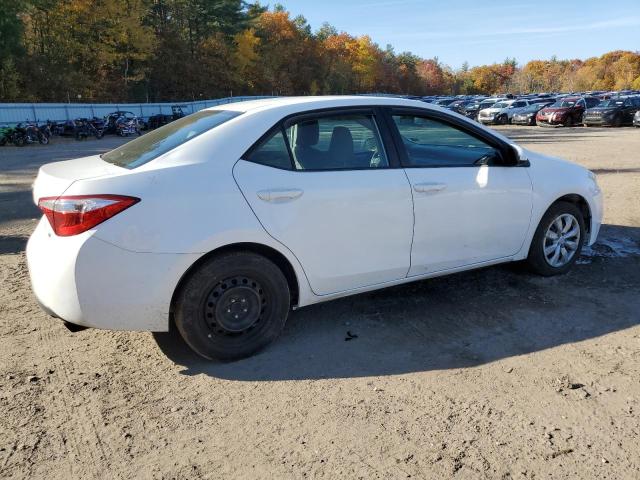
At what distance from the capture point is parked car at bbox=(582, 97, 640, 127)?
28625 millimetres

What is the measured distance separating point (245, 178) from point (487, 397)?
74.4 inches

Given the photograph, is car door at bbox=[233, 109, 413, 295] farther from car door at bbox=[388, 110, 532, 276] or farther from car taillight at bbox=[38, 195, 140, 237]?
car taillight at bbox=[38, 195, 140, 237]

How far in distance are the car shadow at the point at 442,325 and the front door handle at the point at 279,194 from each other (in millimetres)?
1023

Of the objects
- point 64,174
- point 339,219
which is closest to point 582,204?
point 339,219

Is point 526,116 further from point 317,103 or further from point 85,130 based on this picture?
point 317,103

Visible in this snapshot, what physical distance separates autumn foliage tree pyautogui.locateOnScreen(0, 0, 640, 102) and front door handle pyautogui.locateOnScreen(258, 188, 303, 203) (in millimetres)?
39711

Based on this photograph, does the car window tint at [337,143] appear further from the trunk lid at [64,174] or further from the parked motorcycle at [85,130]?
the parked motorcycle at [85,130]

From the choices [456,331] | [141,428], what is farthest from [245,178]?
[456,331]

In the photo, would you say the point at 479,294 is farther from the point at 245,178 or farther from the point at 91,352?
the point at 91,352

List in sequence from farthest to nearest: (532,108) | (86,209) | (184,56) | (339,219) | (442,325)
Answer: (184,56), (532,108), (442,325), (339,219), (86,209)

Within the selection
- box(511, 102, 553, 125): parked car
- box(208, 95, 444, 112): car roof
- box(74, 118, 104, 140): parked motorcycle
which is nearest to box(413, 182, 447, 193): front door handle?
box(208, 95, 444, 112): car roof

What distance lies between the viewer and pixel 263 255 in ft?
11.3

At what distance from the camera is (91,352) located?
12.0ft

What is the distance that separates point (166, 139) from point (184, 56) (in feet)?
210
